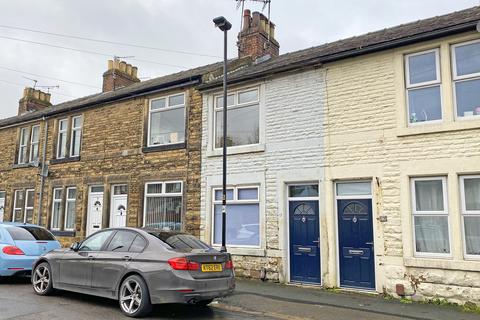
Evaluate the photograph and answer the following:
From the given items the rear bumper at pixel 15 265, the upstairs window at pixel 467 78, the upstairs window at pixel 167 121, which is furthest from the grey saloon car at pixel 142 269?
the upstairs window at pixel 167 121

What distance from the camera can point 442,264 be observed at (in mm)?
8523

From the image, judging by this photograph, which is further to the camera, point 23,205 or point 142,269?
point 23,205

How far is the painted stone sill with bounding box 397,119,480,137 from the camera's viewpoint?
28.3 ft

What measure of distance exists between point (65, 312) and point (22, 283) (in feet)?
12.5

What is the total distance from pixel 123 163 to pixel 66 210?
12.1ft

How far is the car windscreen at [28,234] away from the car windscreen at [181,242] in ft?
15.3

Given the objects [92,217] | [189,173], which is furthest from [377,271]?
[92,217]

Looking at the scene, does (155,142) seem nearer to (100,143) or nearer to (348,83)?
(100,143)

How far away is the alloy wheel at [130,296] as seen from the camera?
6941mm

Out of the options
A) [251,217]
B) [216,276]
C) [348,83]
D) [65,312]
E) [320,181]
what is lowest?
[65,312]

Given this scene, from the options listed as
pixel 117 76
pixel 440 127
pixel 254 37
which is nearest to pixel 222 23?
pixel 254 37

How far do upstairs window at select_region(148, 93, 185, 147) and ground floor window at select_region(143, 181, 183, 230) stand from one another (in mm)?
1440

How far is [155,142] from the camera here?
47.0ft

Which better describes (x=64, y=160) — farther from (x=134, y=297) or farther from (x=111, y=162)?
(x=134, y=297)
